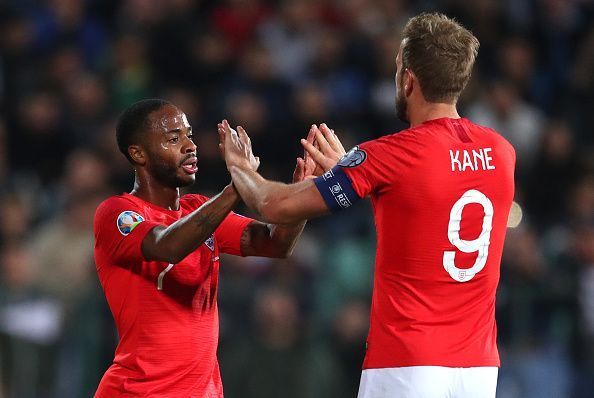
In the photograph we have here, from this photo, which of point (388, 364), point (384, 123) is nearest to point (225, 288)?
point (384, 123)

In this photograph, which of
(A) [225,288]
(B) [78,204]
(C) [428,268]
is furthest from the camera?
(B) [78,204]

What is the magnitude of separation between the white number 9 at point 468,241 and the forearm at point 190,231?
0.91m

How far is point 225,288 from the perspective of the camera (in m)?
8.29

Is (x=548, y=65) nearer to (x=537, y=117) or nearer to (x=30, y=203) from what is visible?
(x=537, y=117)

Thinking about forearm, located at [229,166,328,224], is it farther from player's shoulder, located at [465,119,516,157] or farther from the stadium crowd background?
the stadium crowd background

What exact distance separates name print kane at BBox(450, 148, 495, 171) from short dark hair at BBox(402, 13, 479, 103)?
249 mm

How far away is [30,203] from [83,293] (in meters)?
1.77

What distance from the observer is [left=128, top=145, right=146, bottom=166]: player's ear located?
4.87 metres

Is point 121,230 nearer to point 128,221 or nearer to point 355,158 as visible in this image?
point 128,221

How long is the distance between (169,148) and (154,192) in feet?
0.77

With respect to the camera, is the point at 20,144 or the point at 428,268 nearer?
the point at 428,268

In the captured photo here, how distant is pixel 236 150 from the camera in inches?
181

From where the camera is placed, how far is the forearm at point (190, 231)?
439cm

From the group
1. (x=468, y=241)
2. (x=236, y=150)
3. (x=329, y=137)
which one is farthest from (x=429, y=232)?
(x=236, y=150)
